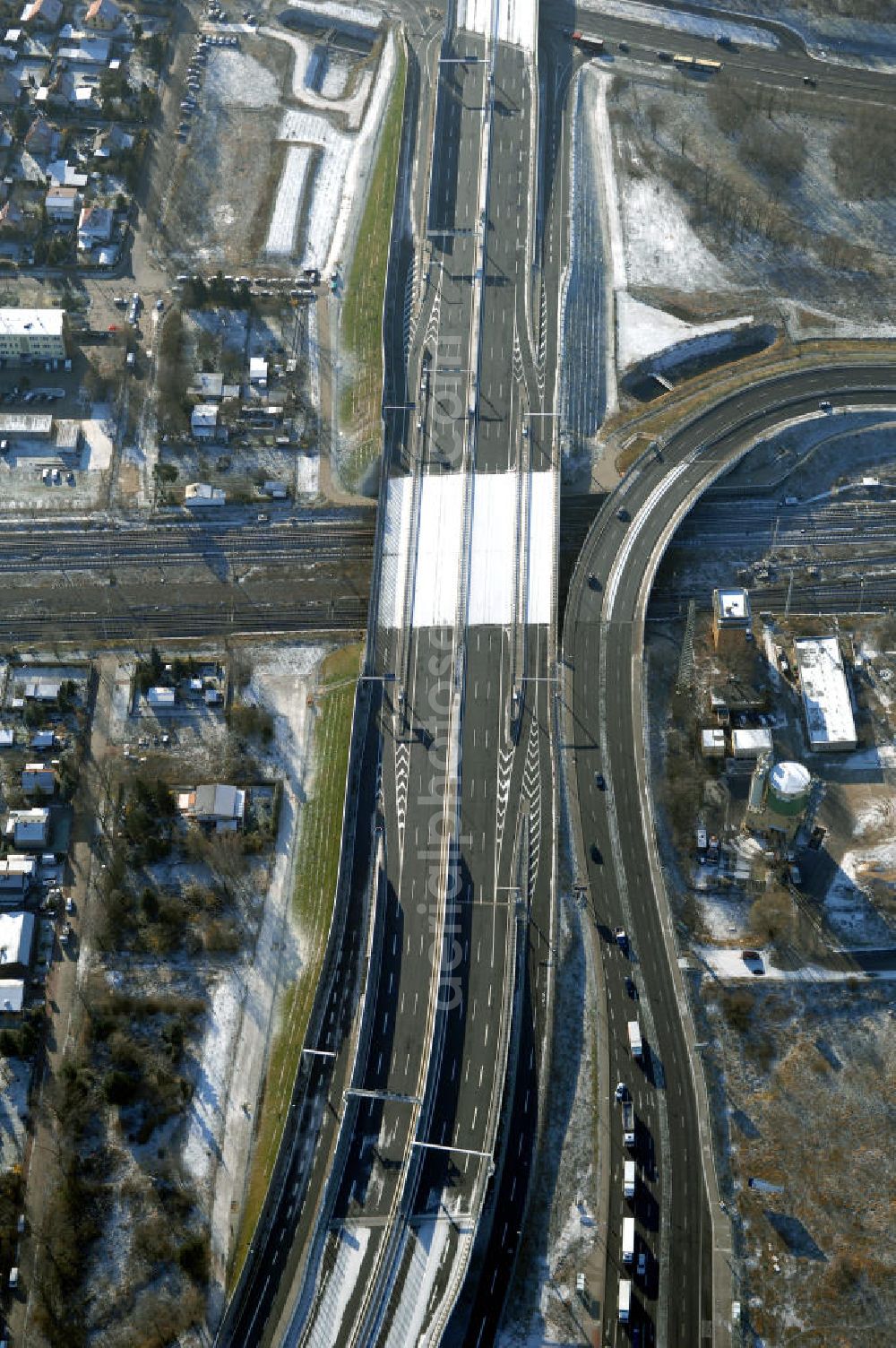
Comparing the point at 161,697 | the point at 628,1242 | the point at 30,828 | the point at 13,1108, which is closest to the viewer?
the point at 628,1242

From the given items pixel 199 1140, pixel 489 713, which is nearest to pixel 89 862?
pixel 199 1140

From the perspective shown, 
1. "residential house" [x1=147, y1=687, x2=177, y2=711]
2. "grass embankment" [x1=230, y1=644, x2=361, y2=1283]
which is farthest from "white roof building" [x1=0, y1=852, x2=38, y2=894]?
"grass embankment" [x1=230, y1=644, x2=361, y2=1283]

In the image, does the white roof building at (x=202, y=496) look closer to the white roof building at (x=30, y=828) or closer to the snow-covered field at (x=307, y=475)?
the snow-covered field at (x=307, y=475)

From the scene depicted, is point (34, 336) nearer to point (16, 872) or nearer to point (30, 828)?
point (30, 828)

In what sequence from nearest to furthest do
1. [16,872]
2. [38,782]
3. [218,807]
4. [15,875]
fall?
[15,875], [16,872], [218,807], [38,782]

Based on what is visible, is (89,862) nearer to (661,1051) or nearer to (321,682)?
(321,682)

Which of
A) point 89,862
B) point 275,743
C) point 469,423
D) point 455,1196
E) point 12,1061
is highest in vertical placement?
point 469,423

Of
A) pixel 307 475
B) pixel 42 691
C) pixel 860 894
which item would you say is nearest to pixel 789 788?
pixel 860 894
